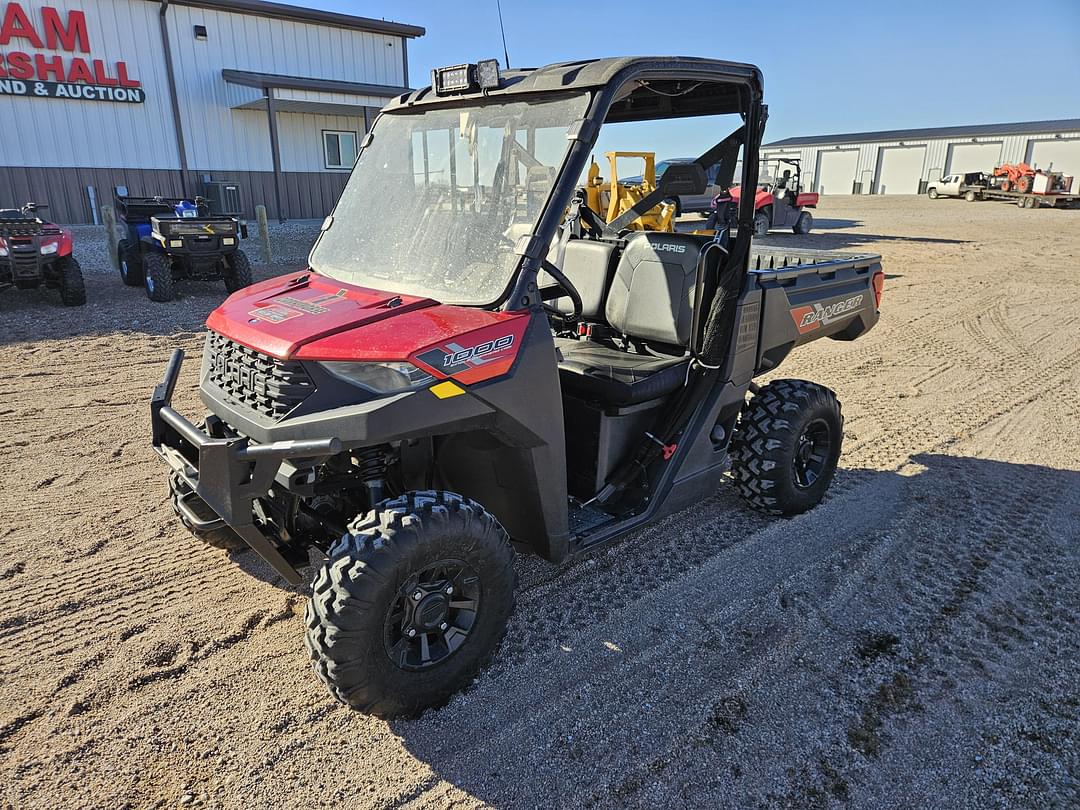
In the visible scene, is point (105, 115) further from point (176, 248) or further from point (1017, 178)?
point (1017, 178)

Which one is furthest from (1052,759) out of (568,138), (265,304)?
(265,304)

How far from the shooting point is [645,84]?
129 inches

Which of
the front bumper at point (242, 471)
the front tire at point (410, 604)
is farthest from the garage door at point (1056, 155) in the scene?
the front bumper at point (242, 471)

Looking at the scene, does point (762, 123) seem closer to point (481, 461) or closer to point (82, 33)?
point (481, 461)

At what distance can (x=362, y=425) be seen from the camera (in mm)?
2367

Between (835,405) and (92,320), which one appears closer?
(835,405)

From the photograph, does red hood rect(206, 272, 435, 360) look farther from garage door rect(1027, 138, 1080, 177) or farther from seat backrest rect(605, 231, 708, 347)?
garage door rect(1027, 138, 1080, 177)

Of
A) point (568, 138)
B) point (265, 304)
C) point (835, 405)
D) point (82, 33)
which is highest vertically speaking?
point (82, 33)

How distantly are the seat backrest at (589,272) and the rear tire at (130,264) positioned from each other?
899 centimetres

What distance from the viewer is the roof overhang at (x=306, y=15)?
1775 centimetres

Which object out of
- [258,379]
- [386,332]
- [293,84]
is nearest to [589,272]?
[386,332]

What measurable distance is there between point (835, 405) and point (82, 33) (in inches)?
740

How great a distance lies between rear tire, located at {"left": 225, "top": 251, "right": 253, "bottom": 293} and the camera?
35.2ft

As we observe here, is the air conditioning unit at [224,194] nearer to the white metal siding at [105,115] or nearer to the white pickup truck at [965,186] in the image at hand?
the white metal siding at [105,115]
